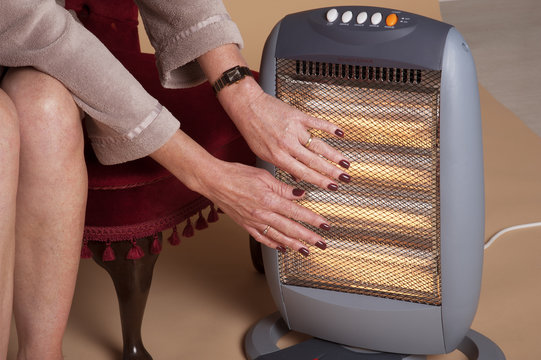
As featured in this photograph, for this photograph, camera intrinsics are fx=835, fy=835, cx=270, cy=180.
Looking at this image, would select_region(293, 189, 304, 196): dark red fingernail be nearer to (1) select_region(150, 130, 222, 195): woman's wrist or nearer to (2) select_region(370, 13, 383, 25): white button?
(1) select_region(150, 130, 222, 195): woman's wrist

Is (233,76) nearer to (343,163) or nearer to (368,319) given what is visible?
(343,163)

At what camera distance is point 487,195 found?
2146 mm

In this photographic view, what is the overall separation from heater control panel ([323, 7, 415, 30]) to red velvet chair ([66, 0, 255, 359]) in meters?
0.29

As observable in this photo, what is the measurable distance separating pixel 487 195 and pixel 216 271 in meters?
0.75

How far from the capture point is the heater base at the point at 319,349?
1452mm

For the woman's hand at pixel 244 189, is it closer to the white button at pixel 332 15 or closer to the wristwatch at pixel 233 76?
the wristwatch at pixel 233 76

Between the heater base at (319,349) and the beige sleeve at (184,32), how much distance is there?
491 mm

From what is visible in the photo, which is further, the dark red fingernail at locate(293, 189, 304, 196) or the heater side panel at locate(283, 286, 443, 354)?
the heater side panel at locate(283, 286, 443, 354)

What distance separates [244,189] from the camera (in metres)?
1.24

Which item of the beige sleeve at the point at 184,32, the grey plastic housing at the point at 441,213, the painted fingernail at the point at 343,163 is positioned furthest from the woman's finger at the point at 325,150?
the beige sleeve at the point at 184,32

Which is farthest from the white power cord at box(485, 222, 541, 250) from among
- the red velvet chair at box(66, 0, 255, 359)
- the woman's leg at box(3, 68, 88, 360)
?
the woman's leg at box(3, 68, 88, 360)

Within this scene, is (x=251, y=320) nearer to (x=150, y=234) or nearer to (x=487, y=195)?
(x=150, y=234)

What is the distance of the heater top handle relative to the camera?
1183mm

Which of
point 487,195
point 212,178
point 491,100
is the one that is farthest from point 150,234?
point 491,100
